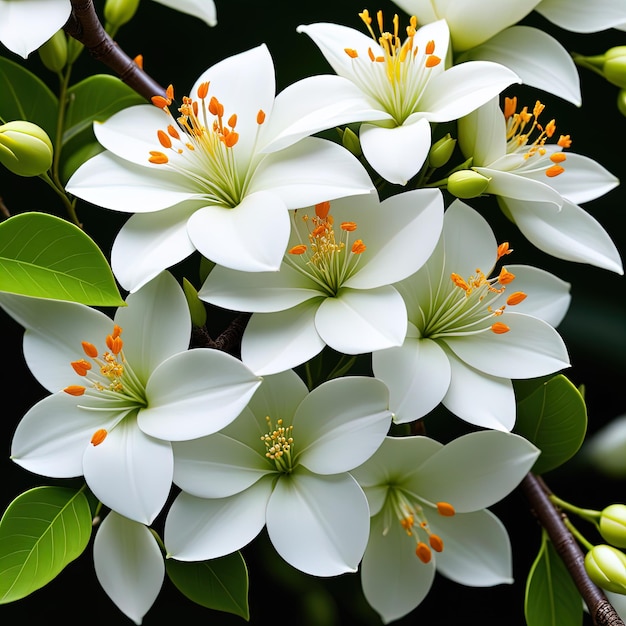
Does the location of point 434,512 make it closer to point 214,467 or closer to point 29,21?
point 214,467

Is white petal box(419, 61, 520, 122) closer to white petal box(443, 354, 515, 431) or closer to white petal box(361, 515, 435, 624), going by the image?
white petal box(443, 354, 515, 431)

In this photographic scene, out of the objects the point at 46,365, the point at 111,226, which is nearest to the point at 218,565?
the point at 46,365

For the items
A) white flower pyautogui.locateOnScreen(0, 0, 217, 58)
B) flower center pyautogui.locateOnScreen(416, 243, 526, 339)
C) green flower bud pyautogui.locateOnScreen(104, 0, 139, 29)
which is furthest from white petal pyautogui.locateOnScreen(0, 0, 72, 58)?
flower center pyautogui.locateOnScreen(416, 243, 526, 339)

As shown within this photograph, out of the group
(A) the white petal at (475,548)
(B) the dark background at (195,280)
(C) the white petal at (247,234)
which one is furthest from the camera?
(B) the dark background at (195,280)

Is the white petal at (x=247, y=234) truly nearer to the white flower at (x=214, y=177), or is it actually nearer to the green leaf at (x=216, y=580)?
the white flower at (x=214, y=177)

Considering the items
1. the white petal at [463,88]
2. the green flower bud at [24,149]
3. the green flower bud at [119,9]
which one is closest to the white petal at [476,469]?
the white petal at [463,88]

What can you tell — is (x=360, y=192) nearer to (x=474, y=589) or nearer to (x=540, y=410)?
(x=540, y=410)
